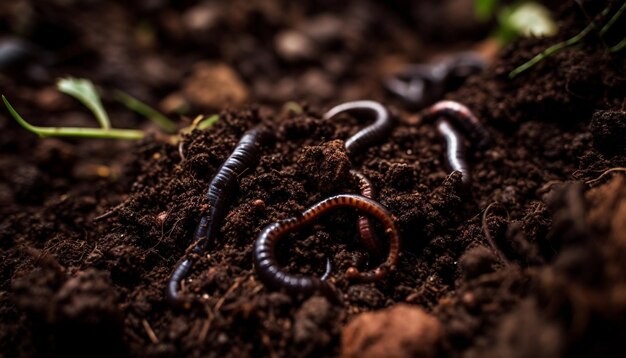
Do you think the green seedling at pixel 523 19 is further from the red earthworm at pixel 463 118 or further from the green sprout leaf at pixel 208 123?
the green sprout leaf at pixel 208 123

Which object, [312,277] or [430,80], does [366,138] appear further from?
[430,80]

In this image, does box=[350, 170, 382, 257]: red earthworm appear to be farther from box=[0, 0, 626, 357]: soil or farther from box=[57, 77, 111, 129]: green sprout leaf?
box=[57, 77, 111, 129]: green sprout leaf

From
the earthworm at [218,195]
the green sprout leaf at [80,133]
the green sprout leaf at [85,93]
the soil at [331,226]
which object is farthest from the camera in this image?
the green sprout leaf at [85,93]

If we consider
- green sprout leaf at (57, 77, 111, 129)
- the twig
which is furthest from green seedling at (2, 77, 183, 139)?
the twig

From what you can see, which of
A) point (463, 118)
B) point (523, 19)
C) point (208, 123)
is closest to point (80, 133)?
point (208, 123)

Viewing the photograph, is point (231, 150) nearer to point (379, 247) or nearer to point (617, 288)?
point (379, 247)

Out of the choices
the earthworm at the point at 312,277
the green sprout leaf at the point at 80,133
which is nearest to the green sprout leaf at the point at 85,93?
the green sprout leaf at the point at 80,133

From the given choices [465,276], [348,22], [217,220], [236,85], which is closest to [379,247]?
[465,276]
